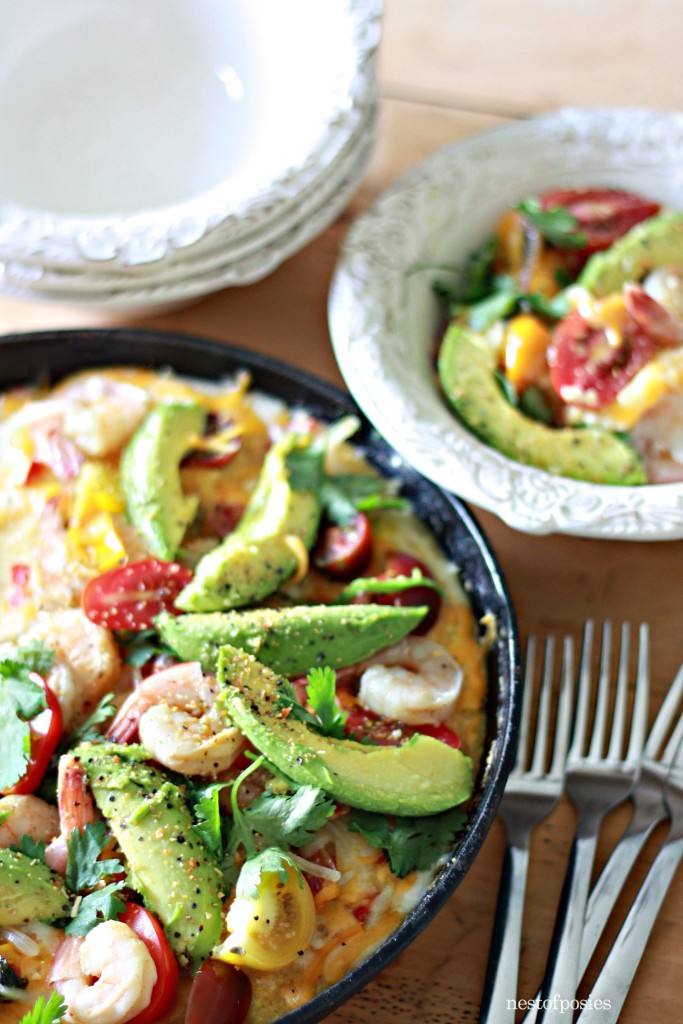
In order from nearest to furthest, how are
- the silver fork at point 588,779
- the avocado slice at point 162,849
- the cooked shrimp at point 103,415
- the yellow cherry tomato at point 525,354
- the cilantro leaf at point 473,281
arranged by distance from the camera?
the avocado slice at point 162,849
the silver fork at point 588,779
the cooked shrimp at point 103,415
the yellow cherry tomato at point 525,354
the cilantro leaf at point 473,281

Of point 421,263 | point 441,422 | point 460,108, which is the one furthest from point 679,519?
point 460,108

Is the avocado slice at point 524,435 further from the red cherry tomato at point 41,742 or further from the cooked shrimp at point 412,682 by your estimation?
the red cherry tomato at point 41,742

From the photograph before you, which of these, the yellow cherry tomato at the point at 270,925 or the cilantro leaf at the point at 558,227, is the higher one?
the cilantro leaf at the point at 558,227

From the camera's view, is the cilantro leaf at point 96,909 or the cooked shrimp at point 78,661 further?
the cooked shrimp at point 78,661

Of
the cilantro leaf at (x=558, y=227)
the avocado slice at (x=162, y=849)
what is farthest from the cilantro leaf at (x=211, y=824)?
the cilantro leaf at (x=558, y=227)

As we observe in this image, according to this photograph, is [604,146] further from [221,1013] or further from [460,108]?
[221,1013]

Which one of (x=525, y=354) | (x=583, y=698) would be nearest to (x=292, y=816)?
(x=583, y=698)
